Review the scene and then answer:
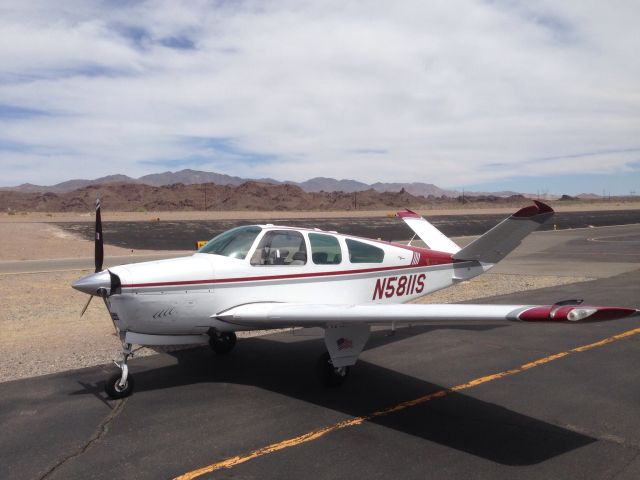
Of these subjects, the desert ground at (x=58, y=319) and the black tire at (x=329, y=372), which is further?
the desert ground at (x=58, y=319)

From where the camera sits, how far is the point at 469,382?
25.8 ft

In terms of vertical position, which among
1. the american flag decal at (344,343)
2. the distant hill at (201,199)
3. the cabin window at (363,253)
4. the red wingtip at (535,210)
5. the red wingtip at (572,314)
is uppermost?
the distant hill at (201,199)

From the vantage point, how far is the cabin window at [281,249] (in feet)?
27.0

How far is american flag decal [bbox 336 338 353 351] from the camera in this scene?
7.72 m

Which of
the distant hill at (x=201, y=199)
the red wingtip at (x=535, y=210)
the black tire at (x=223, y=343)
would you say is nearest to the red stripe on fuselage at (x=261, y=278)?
the black tire at (x=223, y=343)

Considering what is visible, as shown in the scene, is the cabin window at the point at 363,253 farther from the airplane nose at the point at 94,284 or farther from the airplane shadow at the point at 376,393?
the airplane nose at the point at 94,284

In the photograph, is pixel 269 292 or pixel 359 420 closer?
pixel 359 420

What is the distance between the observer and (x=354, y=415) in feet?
22.0

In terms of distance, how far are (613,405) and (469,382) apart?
182 centimetres

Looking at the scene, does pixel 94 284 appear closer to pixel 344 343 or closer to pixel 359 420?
pixel 344 343

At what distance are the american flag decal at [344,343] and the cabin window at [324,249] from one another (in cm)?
139

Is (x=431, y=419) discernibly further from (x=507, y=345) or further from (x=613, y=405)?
(x=507, y=345)

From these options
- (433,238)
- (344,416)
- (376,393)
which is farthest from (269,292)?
(433,238)

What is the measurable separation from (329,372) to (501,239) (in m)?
4.53
